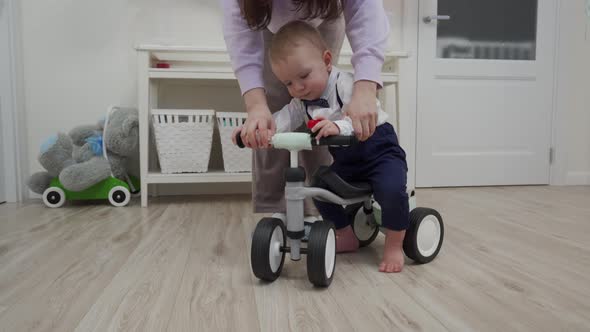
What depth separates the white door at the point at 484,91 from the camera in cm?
234

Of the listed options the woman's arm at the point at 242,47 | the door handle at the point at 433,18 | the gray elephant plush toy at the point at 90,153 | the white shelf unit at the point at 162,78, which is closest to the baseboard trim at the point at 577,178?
the door handle at the point at 433,18

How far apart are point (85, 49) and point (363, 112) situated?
165 centimetres

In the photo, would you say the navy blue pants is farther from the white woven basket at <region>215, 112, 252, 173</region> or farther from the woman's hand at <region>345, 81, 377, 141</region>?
the white woven basket at <region>215, 112, 252, 173</region>

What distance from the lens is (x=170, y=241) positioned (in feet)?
3.93

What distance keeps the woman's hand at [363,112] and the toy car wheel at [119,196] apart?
121 centimetres

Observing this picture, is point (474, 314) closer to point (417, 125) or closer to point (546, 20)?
point (417, 125)

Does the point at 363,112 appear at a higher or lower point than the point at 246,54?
lower

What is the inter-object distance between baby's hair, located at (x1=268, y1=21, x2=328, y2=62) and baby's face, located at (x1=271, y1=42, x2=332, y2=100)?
1 centimetres

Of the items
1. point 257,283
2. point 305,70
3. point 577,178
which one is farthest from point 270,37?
point 577,178

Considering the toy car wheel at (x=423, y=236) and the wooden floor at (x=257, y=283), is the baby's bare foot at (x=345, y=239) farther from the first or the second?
the toy car wheel at (x=423, y=236)

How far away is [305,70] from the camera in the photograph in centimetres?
93

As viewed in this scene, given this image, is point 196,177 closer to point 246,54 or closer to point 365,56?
point 246,54

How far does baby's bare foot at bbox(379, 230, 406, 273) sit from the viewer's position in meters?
0.93

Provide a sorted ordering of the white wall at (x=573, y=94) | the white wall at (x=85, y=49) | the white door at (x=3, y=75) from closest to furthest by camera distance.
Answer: the white door at (x=3, y=75), the white wall at (x=85, y=49), the white wall at (x=573, y=94)
